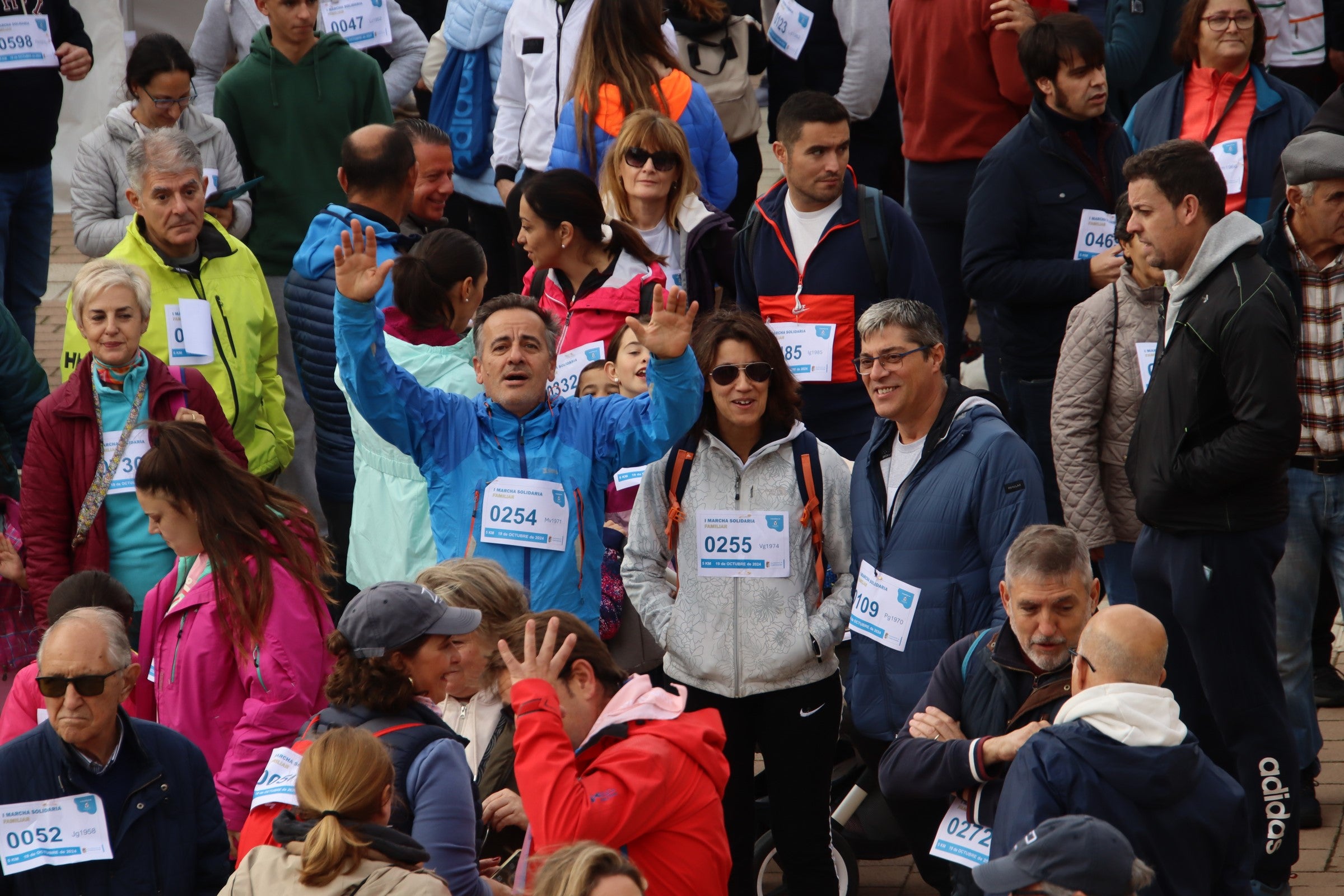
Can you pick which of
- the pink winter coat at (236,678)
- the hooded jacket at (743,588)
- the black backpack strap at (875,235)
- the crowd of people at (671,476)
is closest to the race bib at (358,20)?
the crowd of people at (671,476)

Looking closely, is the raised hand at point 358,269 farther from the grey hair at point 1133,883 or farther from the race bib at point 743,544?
the grey hair at point 1133,883

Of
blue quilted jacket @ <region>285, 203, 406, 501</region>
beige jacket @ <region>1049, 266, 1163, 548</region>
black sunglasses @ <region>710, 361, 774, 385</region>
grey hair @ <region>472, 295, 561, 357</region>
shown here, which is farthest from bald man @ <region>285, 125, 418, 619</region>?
beige jacket @ <region>1049, 266, 1163, 548</region>

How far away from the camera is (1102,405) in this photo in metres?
5.86

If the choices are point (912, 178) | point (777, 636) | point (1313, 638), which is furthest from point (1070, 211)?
point (777, 636)

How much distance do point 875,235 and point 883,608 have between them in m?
1.88

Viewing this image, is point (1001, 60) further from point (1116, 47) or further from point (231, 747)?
point (231, 747)

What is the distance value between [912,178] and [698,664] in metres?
3.67

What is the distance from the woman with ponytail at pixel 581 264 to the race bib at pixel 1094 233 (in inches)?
70.5

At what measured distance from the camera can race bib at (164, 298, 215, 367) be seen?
6.55 meters

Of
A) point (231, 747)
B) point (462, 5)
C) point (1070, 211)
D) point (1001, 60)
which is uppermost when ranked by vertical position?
point (462, 5)

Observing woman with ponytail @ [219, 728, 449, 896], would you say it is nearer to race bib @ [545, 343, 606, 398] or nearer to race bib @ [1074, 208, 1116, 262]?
race bib @ [545, 343, 606, 398]

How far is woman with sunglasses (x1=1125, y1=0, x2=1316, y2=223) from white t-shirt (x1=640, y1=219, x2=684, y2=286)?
2053 mm

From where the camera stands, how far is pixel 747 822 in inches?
205

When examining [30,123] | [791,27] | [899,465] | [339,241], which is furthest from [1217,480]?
[30,123]
